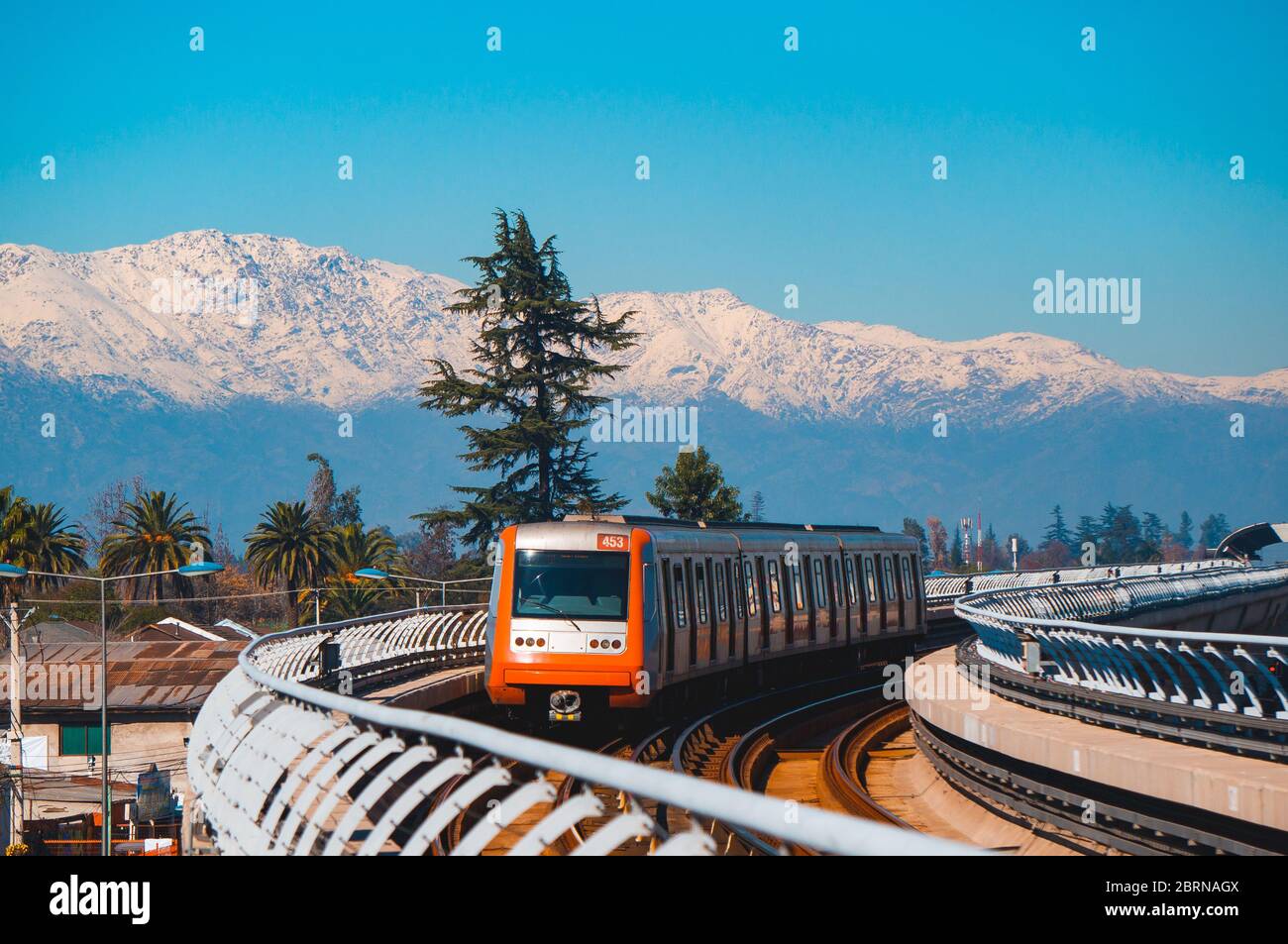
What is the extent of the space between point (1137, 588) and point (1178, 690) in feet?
94.7

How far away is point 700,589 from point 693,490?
141 ft

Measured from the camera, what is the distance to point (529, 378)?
57156mm

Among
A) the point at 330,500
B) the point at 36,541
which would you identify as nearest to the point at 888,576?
the point at 36,541

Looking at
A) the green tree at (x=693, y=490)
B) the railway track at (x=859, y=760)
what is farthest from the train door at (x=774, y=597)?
the green tree at (x=693, y=490)

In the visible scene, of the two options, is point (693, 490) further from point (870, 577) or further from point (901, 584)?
point (870, 577)

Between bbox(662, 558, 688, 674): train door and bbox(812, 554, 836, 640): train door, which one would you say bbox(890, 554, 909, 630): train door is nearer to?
bbox(812, 554, 836, 640): train door

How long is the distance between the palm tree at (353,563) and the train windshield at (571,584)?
6519 centimetres

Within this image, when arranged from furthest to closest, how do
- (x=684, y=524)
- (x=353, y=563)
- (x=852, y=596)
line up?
1. (x=353, y=563)
2. (x=852, y=596)
3. (x=684, y=524)

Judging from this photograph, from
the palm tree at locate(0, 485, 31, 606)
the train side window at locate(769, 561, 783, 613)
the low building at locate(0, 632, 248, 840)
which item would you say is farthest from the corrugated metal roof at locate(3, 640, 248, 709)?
the train side window at locate(769, 561, 783, 613)

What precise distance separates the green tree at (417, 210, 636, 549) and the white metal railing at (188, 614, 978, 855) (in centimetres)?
4555

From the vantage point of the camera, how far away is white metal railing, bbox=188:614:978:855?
4.39 m

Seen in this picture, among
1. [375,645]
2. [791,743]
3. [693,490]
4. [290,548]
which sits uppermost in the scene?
[693,490]

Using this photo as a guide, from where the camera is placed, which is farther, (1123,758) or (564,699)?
(564,699)
